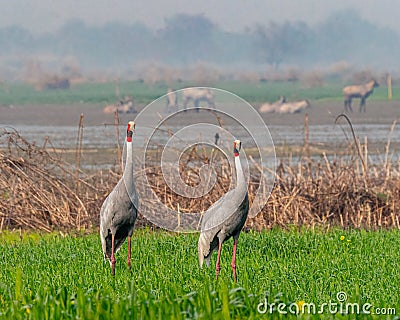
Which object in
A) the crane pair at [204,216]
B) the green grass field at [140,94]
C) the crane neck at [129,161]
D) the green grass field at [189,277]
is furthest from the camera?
the green grass field at [140,94]

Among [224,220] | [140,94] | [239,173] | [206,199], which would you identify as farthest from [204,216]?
[140,94]

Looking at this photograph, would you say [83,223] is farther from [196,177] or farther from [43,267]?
[43,267]

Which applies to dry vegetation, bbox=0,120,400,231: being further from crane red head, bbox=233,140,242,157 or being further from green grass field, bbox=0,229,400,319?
crane red head, bbox=233,140,242,157

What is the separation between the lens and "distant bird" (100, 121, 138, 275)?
28.0 ft

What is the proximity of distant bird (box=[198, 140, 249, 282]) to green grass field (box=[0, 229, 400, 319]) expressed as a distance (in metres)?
0.25

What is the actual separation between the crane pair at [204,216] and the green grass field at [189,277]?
0.21 m

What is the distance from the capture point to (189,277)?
7824 millimetres

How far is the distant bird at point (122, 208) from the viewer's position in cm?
852

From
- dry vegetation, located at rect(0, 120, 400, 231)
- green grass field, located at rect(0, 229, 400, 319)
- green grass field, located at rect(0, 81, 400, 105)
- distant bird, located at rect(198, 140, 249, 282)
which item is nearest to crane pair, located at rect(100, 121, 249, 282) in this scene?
distant bird, located at rect(198, 140, 249, 282)

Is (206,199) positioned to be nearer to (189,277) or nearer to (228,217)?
(228,217)

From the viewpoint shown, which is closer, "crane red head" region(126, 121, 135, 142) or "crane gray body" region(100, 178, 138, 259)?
"crane red head" region(126, 121, 135, 142)

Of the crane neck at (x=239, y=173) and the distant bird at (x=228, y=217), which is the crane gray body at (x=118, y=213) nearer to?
the distant bird at (x=228, y=217)

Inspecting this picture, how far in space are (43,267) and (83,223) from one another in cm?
383

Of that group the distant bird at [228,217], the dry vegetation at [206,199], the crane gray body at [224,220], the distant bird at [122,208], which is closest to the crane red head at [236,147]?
the distant bird at [228,217]
